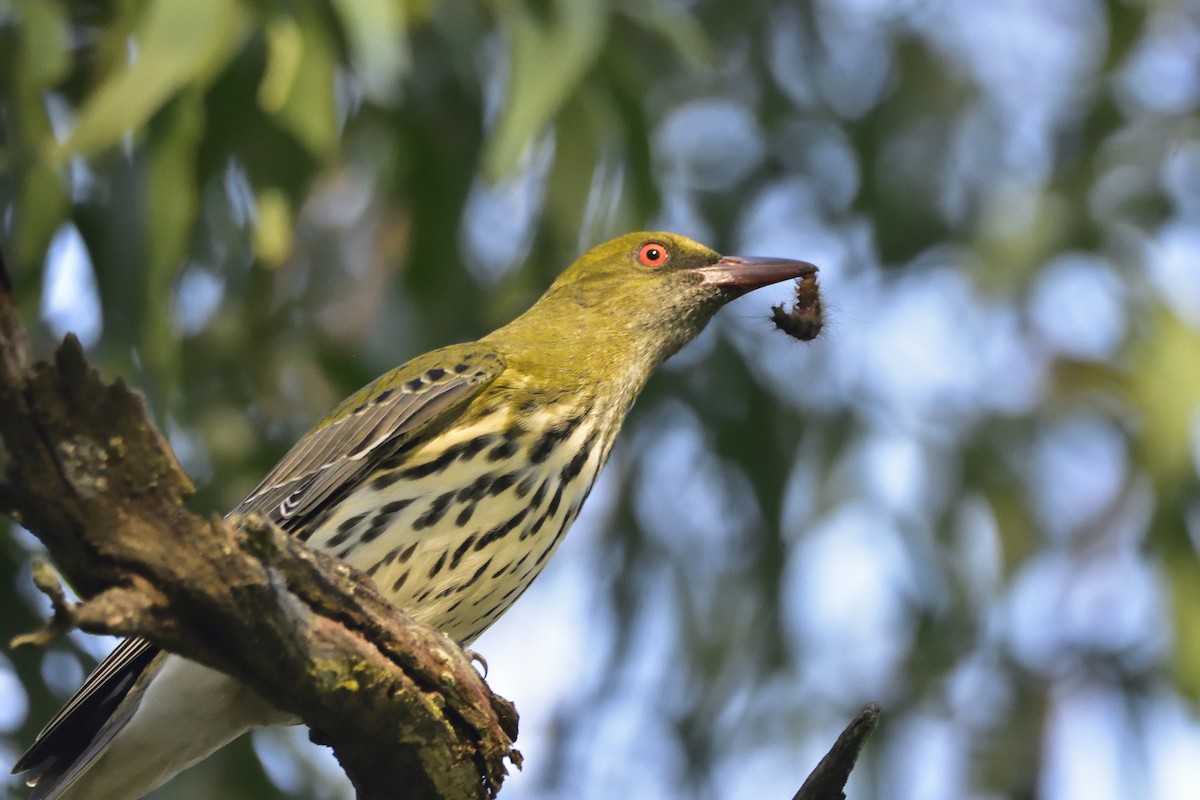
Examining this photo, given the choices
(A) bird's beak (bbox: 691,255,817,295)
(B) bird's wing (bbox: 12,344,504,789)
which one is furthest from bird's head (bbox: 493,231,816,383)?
(B) bird's wing (bbox: 12,344,504,789)

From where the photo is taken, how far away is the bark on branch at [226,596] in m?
2.45

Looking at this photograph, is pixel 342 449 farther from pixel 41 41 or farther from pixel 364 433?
pixel 41 41

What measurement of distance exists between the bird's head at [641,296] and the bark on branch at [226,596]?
197 centimetres

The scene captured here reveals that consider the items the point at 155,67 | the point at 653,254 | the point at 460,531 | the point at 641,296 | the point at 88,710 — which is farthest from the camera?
the point at 653,254

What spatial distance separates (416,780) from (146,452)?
1.05 metres

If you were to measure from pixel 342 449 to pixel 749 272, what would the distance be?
156 centimetres

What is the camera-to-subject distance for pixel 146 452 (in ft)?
8.41

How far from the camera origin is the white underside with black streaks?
422cm

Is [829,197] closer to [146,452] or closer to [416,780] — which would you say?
[416,780]

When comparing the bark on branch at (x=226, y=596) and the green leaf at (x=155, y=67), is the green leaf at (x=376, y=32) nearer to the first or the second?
the green leaf at (x=155, y=67)

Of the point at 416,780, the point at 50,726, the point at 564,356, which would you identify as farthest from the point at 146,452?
the point at 564,356

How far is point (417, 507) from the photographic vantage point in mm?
4258

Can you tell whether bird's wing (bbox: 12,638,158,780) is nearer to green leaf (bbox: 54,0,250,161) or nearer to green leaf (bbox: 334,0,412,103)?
green leaf (bbox: 54,0,250,161)

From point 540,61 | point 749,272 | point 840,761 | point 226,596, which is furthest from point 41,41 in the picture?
point 840,761
